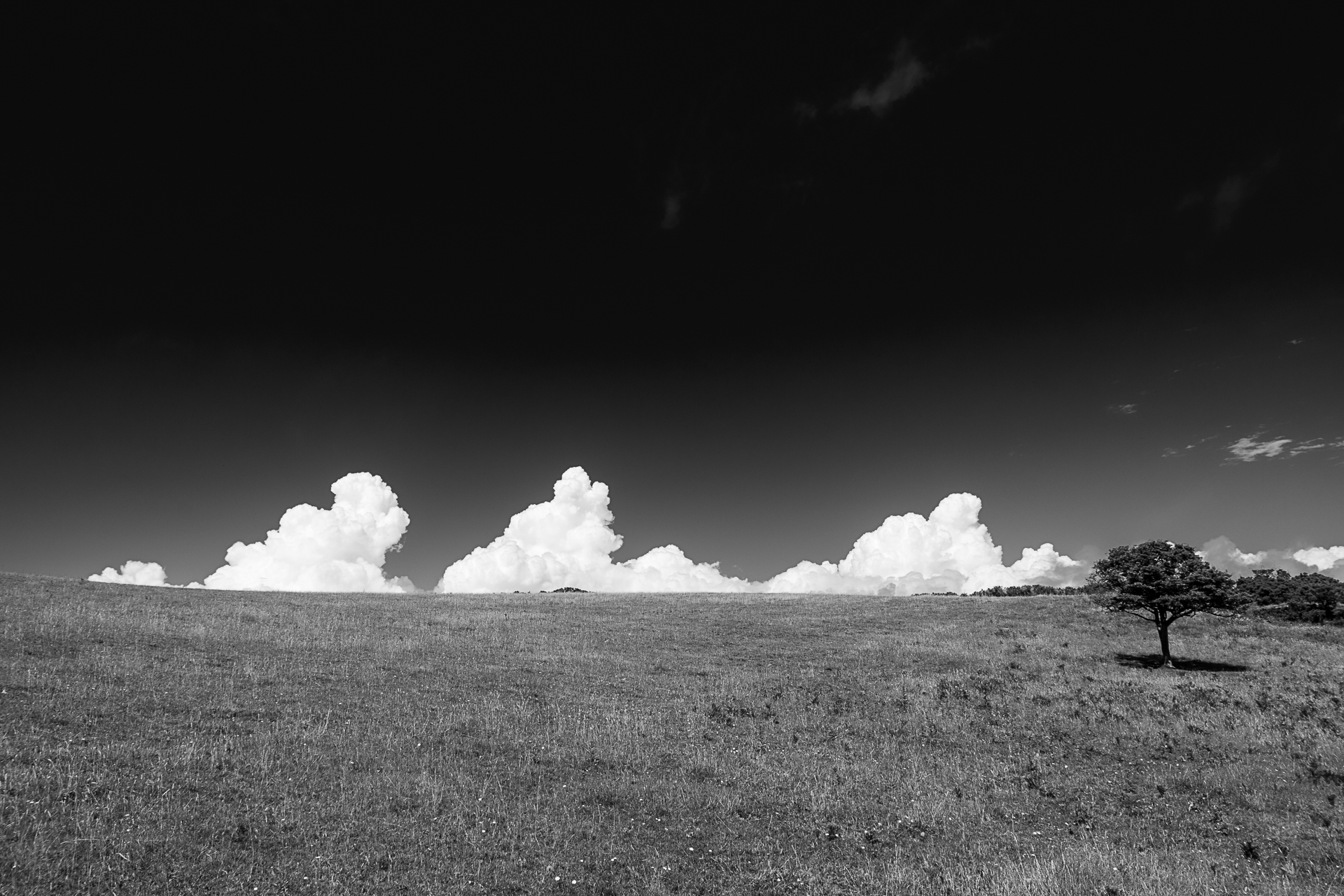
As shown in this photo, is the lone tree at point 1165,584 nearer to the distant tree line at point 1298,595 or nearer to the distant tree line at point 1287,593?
the distant tree line at point 1287,593

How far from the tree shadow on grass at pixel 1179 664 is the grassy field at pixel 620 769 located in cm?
186

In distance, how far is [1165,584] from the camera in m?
40.8

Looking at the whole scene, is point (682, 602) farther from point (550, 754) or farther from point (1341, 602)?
point (1341, 602)

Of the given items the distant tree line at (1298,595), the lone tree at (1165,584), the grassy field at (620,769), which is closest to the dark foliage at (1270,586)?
the distant tree line at (1298,595)

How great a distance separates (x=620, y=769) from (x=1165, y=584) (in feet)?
132

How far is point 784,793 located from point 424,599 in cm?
4792

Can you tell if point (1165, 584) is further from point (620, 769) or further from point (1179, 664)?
point (620, 769)

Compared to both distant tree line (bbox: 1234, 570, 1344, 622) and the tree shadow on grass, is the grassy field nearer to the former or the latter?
the tree shadow on grass

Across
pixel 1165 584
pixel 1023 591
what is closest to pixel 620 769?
pixel 1165 584

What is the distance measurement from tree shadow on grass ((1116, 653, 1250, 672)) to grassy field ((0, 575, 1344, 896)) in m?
1.86

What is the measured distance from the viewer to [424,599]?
5656 centimetres

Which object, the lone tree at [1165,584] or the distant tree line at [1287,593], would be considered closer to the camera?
the lone tree at [1165,584]

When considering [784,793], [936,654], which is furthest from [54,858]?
[936,654]

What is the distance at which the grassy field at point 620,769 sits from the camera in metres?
11.1
